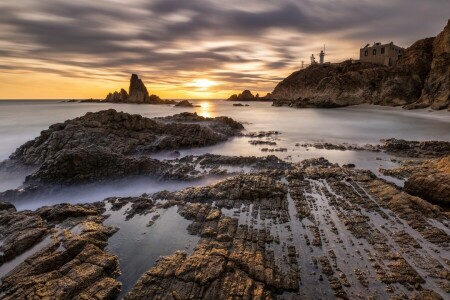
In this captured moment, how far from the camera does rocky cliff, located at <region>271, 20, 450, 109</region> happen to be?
152 feet

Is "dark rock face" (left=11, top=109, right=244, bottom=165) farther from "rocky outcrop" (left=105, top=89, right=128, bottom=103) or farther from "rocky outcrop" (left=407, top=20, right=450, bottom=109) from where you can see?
"rocky outcrop" (left=105, top=89, right=128, bottom=103)

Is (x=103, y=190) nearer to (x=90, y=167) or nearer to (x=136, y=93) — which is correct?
(x=90, y=167)

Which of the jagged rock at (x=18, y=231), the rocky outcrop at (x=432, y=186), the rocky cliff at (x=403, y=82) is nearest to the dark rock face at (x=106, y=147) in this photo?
the jagged rock at (x=18, y=231)

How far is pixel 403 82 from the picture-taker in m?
57.7

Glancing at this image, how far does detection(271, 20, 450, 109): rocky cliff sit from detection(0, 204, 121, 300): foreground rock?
178ft

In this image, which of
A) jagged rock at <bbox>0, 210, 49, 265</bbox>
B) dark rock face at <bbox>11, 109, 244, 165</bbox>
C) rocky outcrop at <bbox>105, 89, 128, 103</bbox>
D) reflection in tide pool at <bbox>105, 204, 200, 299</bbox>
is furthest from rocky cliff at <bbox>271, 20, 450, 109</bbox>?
rocky outcrop at <bbox>105, 89, 128, 103</bbox>

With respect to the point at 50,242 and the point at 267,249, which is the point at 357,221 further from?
the point at 50,242

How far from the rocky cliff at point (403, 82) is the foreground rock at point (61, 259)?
54.3 metres

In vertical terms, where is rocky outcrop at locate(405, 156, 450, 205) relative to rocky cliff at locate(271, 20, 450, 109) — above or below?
below

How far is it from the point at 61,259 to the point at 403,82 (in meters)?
69.2

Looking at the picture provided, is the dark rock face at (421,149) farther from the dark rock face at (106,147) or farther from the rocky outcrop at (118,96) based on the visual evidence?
the rocky outcrop at (118,96)

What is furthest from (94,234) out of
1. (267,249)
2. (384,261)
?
(384,261)

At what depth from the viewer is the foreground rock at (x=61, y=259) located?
5.14 m

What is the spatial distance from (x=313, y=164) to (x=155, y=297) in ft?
38.4
